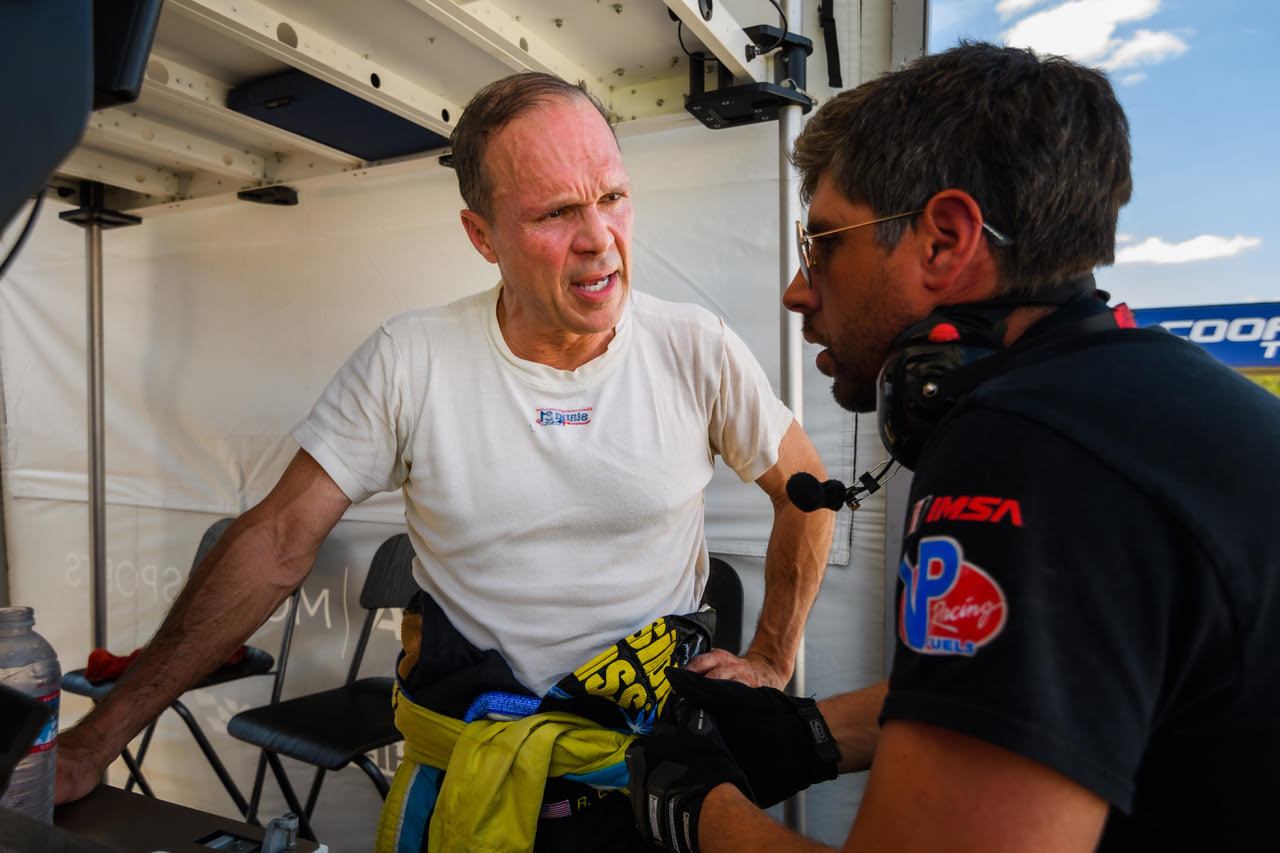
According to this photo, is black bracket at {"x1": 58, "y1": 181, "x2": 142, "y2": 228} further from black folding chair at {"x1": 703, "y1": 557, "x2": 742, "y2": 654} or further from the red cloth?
black folding chair at {"x1": 703, "y1": 557, "x2": 742, "y2": 654}

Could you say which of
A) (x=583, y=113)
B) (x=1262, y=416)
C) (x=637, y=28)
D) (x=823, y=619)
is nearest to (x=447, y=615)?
(x=583, y=113)

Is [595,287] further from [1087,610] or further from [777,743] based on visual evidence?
[1087,610]

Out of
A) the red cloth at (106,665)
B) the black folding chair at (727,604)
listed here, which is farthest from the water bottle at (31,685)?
the red cloth at (106,665)

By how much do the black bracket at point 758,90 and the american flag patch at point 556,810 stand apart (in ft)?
5.94

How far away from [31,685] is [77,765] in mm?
180

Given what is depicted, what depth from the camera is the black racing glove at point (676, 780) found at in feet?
3.25

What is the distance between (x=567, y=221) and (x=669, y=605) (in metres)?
0.73

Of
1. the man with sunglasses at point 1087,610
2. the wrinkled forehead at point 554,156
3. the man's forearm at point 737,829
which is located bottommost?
the man's forearm at point 737,829

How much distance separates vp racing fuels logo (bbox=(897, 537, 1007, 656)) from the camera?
2.01 ft

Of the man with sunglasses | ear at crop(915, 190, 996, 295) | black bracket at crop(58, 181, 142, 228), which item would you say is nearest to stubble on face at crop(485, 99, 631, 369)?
ear at crop(915, 190, 996, 295)

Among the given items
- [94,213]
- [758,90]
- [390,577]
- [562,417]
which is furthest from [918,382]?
[94,213]

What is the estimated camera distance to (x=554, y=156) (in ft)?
5.13

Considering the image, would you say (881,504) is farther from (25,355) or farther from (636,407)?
(25,355)

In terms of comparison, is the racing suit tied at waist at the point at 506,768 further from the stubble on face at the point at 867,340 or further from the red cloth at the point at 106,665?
the red cloth at the point at 106,665
